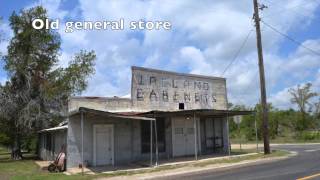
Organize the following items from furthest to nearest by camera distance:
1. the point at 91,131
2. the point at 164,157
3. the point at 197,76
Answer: the point at 197,76
the point at 164,157
the point at 91,131

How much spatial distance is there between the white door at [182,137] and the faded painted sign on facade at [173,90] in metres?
1.48

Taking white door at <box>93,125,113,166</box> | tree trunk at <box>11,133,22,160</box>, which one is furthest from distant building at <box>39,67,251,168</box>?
tree trunk at <box>11,133,22,160</box>

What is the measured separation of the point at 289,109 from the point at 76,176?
Answer: 1992 inches

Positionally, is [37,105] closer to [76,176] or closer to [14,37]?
[14,37]

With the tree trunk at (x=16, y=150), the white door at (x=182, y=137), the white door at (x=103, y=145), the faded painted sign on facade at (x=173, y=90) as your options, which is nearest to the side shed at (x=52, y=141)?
the tree trunk at (x=16, y=150)

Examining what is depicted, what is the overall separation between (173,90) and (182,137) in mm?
3356

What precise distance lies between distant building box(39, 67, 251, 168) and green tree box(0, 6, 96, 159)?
3.64m

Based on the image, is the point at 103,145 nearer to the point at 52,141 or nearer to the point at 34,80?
the point at 52,141

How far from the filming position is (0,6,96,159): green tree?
3572 centimetres

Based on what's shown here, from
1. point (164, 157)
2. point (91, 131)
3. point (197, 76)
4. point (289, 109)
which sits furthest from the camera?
point (289, 109)

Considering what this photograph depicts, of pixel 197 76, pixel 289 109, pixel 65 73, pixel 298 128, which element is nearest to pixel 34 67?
pixel 65 73

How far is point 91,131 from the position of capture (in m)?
23.3

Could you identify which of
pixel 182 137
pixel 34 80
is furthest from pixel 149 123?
pixel 34 80

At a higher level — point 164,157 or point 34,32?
point 34,32
